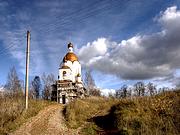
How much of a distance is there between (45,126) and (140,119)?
765cm

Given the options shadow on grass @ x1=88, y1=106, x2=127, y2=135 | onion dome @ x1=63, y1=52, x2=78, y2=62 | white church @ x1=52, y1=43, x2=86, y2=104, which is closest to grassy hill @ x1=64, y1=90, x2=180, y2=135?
shadow on grass @ x1=88, y1=106, x2=127, y2=135

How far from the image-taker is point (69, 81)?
1919 inches

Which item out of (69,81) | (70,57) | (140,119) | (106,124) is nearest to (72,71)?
(70,57)

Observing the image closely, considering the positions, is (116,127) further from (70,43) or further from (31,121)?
(70,43)

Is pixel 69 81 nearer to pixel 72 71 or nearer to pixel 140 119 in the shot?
pixel 72 71

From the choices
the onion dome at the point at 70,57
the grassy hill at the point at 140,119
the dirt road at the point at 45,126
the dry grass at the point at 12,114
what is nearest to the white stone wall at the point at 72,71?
the onion dome at the point at 70,57

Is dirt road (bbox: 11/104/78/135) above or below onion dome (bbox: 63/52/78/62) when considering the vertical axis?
below

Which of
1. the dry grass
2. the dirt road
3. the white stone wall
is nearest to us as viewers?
the dirt road

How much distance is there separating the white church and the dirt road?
72.7 ft

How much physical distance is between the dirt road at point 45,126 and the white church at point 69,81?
872 inches

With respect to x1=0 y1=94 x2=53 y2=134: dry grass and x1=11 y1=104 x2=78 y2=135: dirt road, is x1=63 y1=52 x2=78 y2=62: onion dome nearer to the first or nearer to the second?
x1=0 y1=94 x2=53 y2=134: dry grass

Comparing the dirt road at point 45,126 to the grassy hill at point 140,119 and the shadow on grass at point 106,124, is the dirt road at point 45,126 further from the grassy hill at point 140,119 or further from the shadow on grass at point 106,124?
the shadow on grass at point 106,124

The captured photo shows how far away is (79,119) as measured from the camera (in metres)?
21.1

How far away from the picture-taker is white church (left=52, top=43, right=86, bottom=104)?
46312mm
